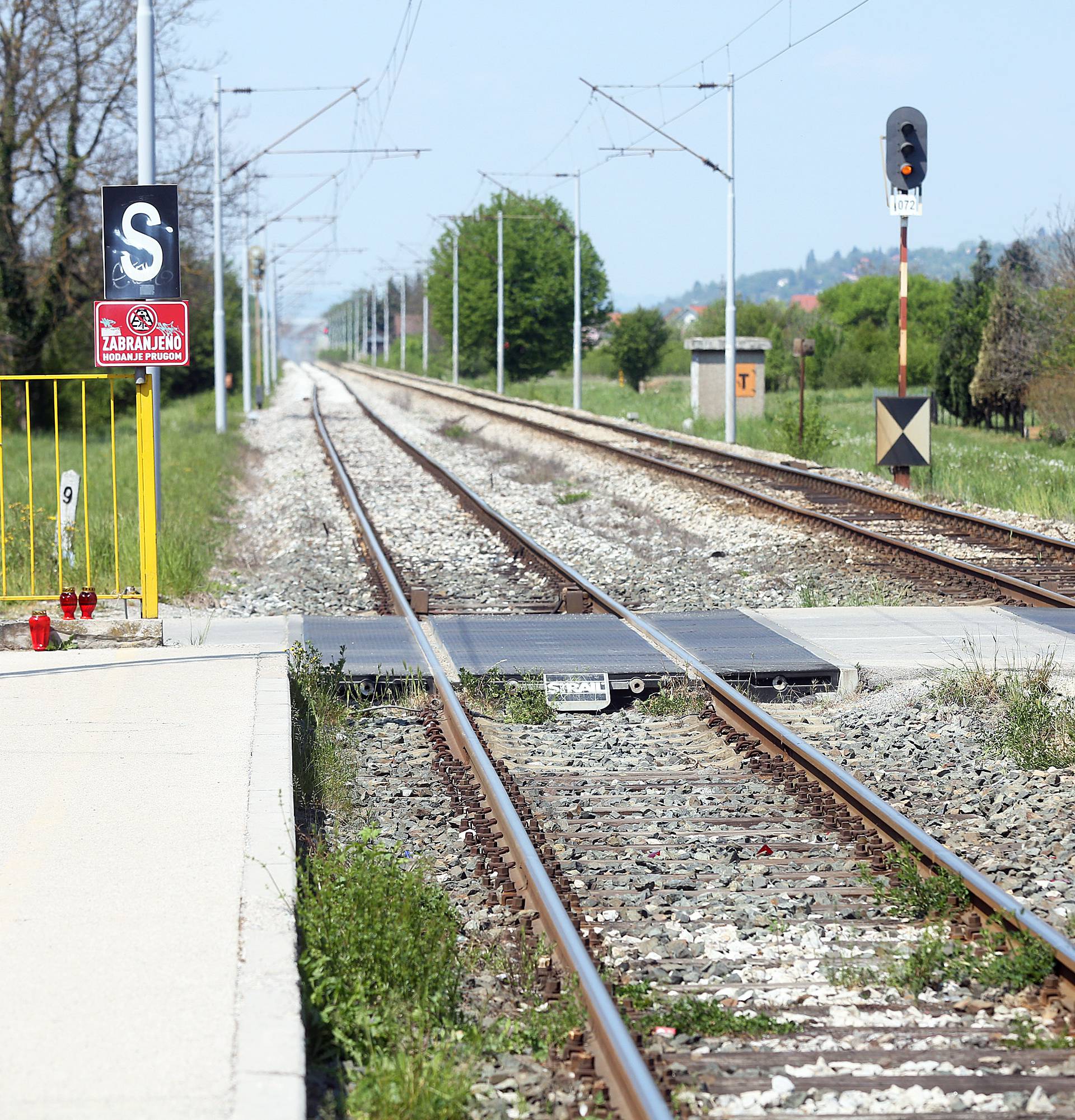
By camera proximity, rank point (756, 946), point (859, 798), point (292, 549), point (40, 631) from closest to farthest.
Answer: point (756, 946), point (859, 798), point (40, 631), point (292, 549)

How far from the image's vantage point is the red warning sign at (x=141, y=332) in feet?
35.0

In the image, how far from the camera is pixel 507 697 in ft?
30.6

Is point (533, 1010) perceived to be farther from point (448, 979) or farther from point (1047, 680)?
point (1047, 680)

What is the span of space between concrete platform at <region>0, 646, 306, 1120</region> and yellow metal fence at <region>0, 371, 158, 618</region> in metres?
2.22

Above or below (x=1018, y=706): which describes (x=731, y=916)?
below

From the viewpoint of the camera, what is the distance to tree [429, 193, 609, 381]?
3265 inches

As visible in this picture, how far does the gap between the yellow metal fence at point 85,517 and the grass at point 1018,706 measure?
18.3ft

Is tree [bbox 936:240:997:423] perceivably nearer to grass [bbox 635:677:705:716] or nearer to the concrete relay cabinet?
the concrete relay cabinet

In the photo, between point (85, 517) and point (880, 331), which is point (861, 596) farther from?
point (880, 331)

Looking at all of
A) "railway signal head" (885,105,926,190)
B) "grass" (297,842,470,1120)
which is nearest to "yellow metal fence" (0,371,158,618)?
"grass" (297,842,470,1120)

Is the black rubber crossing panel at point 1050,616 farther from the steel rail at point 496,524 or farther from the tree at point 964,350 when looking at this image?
the tree at point 964,350

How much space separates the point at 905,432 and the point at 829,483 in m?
1.33

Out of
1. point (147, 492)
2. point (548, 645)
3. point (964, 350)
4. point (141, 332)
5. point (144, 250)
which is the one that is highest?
point (964, 350)

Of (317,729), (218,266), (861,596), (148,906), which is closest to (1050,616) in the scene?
(861,596)
